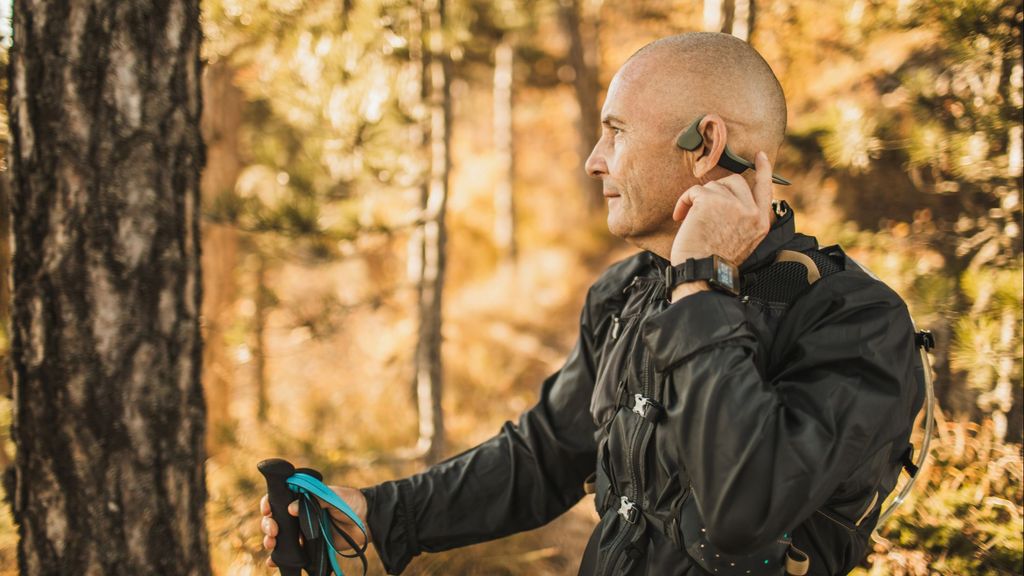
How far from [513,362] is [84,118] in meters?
7.90

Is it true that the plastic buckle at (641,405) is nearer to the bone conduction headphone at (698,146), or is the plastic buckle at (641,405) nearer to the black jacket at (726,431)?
the black jacket at (726,431)

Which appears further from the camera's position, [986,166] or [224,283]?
[224,283]

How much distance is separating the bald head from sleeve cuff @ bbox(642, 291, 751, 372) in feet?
1.44

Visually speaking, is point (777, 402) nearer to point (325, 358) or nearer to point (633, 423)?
point (633, 423)

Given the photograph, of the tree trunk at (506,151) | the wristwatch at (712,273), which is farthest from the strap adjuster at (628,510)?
the tree trunk at (506,151)

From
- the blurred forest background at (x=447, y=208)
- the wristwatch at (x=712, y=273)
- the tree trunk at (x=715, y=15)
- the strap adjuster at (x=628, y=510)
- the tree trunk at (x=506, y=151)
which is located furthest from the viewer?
the tree trunk at (x=506, y=151)

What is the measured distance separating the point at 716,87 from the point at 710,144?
140mm

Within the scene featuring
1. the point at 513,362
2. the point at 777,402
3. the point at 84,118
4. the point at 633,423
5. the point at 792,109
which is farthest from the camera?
the point at 513,362

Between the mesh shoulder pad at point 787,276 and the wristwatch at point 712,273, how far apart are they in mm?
128

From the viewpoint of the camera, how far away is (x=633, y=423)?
5.35ft

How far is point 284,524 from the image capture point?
1.80 metres

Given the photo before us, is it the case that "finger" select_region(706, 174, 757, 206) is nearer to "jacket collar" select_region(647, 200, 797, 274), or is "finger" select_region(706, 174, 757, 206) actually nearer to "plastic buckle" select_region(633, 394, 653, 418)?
"jacket collar" select_region(647, 200, 797, 274)

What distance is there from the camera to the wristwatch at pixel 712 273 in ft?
4.65

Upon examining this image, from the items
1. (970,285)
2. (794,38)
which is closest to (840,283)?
(970,285)
